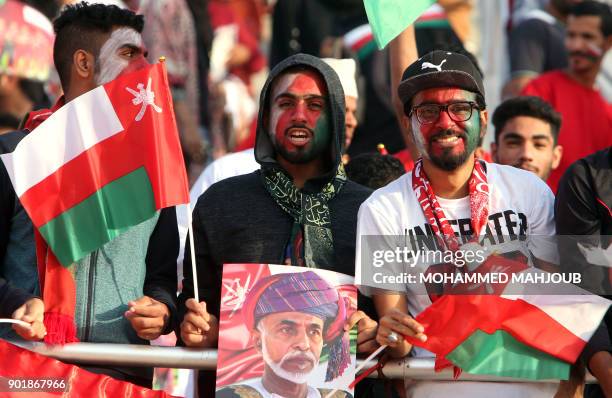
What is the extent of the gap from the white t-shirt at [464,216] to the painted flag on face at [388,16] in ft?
2.95

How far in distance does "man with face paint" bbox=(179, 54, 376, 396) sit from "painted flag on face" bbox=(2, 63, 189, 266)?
1.29 feet

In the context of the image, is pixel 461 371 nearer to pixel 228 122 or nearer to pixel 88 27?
pixel 88 27

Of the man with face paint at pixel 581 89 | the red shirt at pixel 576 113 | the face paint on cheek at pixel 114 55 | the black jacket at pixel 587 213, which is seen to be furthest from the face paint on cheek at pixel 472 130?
the red shirt at pixel 576 113

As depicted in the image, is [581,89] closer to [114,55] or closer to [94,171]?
[114,55]

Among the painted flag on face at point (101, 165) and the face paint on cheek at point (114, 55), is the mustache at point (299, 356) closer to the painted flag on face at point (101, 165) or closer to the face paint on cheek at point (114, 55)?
the painted flag on face at point (101, 165)

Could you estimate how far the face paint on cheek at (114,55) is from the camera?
6.32m

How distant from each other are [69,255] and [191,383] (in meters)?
1.80

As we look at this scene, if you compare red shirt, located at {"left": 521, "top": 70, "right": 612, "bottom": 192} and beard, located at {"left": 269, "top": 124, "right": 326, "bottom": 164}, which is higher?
red shirt, located at {"left": 521, "top": 70, "right": 612, "bottom": 192}

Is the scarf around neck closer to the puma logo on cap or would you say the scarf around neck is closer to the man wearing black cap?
the man wearing black cap

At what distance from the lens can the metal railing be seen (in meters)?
5.39

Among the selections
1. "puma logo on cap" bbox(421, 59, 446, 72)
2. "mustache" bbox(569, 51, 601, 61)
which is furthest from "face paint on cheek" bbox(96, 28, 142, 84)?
"mustache" bbox(569, 51, 601, 61)

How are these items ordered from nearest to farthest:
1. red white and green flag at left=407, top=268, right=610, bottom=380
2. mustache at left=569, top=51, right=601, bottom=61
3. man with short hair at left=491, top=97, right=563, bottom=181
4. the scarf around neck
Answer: red white and green flag at left=407, top=268, right=610, bottom=380
the scarf around neck
man with short hair at left=491, top=97, right=563, bottom=181
mustache at left=569, top=51, right=601, bottom=61

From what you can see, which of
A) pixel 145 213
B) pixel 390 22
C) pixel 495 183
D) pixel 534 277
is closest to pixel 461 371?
pixel 534 277

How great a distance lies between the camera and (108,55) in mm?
6371
